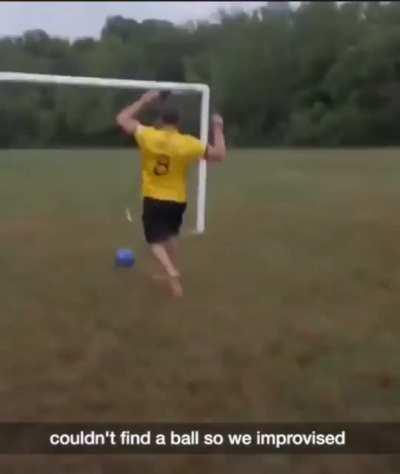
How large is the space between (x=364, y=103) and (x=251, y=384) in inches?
1531

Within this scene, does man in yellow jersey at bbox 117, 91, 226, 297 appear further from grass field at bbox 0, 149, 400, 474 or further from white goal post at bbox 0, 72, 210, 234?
white goal post at bbox 0, 72, 210, 234

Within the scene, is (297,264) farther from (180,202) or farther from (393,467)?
(393,467)

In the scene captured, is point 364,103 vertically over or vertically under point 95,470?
over

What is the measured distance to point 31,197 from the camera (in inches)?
794

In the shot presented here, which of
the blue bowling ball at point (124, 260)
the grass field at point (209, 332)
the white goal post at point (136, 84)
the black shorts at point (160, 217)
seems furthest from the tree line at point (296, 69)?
the black shorts at point (160, 217)

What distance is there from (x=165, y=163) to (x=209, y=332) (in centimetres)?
172

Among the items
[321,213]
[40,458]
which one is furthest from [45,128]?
[40,458]

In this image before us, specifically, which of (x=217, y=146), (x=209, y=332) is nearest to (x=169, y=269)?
(x=217, y=146)

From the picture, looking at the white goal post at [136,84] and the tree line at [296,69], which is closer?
the white goal post at [136,84]

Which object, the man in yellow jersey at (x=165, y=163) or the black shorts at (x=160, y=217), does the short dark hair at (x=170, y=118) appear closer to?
the man in yellow jersey at (x=165, y=163)

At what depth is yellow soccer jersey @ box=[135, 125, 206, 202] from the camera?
25.8 feet

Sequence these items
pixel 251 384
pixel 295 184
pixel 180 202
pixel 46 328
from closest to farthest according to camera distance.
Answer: pixel 251 384
pixel 46 328
pixel 180 202
pixel 295 184

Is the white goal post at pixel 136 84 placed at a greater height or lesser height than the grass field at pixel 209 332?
greater

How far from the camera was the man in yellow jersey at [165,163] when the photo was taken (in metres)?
7.86
